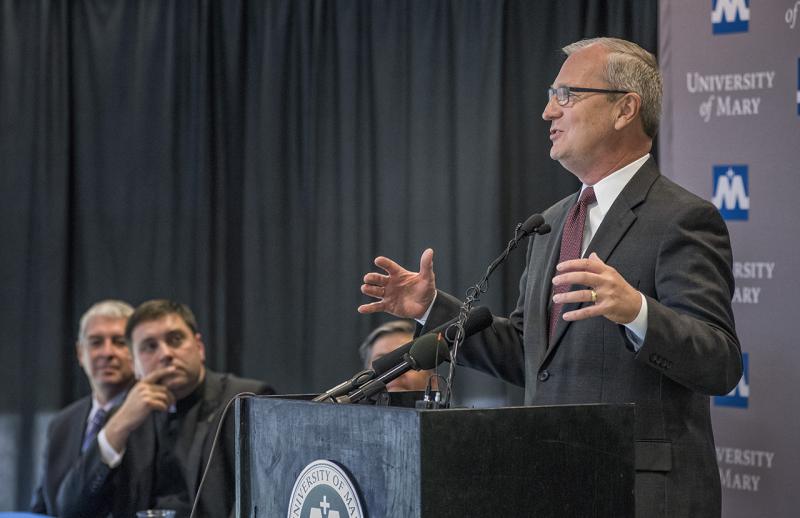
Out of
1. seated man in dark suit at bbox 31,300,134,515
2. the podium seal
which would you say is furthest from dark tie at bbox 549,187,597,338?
seated man in dark suit at bbox 31,300,134,515

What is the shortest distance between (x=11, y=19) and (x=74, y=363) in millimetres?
1818

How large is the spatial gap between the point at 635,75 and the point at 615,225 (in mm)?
362

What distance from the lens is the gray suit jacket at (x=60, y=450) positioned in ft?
13.4

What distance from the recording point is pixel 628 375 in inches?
76.4

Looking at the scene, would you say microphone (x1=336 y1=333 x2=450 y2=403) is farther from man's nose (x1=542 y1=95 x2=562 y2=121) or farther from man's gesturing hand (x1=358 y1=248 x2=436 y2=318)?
man's nose (x1=542 y1=95 x2=562 y2=121)

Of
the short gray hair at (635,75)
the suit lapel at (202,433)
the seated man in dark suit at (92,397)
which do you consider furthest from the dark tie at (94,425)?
the short gray hair at (635,75)

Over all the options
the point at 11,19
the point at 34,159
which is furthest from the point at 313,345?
the point at 11,19

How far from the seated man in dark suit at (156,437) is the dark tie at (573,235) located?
1.64 meters

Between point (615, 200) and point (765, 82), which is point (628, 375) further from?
point (765, 82)

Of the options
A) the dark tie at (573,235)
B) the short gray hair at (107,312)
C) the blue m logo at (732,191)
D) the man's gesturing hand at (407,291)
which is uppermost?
the blue m logo at (732,191)

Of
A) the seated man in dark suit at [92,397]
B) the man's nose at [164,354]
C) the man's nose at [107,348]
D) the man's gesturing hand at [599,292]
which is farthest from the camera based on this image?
the man's nose at [107,348]

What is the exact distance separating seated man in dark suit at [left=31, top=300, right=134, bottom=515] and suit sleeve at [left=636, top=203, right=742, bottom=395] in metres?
2.72

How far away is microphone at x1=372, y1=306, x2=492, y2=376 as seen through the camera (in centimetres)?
161

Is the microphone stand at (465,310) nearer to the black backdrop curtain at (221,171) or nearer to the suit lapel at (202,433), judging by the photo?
the suit lapel at (202,433)
